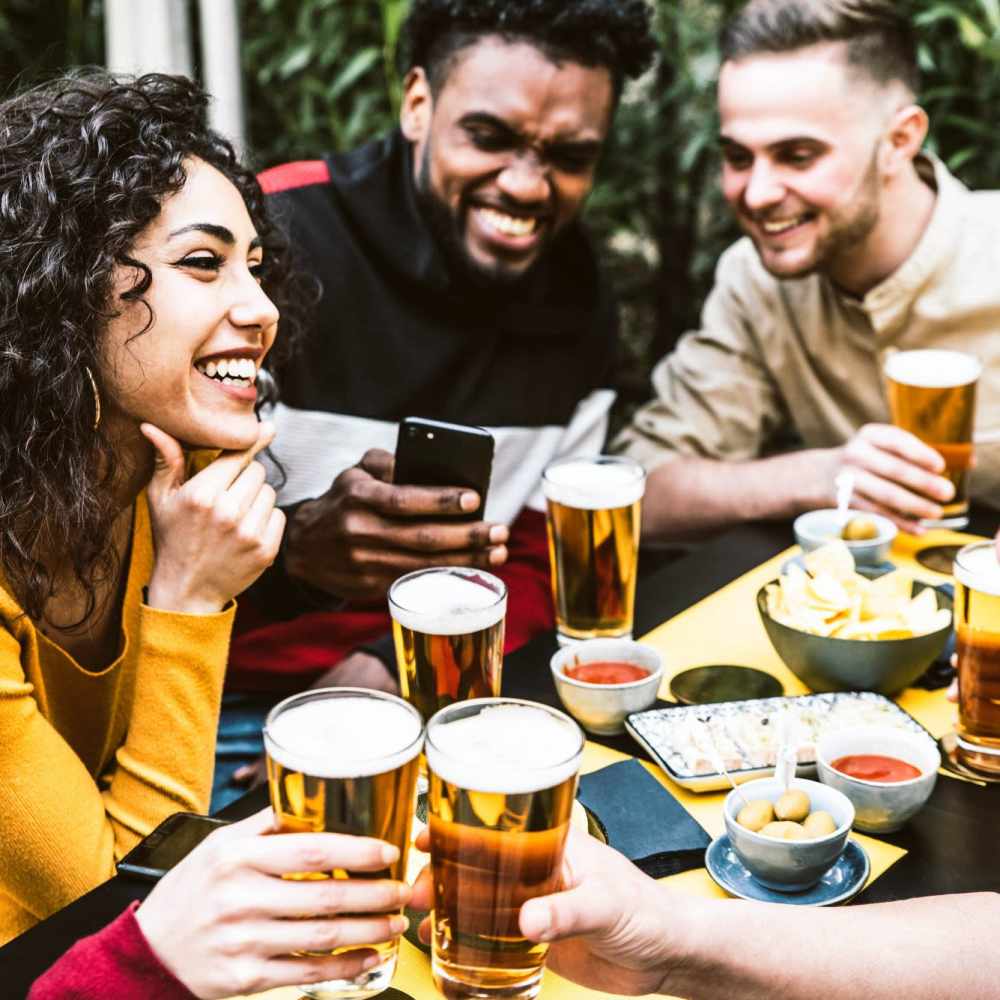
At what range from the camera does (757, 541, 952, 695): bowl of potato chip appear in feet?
5.07

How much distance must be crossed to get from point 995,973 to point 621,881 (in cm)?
40

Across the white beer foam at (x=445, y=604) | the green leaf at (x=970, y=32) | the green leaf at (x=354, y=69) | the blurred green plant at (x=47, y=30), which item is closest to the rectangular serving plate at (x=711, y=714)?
the white beer foam at (x=445, y=604)

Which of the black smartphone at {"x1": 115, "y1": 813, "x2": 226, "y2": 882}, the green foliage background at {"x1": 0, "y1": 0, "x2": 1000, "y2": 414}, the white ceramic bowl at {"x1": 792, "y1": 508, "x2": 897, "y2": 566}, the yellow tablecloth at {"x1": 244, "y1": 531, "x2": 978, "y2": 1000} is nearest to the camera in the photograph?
the yellow tablecloth at {"x1": 244, "y1": 531, "x2": 978, "y2": 1000}

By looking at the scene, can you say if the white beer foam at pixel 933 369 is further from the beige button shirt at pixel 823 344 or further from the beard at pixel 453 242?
the beard at pixel 453 242

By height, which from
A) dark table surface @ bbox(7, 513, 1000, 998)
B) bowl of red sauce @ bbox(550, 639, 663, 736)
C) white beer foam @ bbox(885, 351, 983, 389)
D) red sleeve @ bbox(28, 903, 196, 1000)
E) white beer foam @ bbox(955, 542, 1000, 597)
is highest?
white beer foam @ bbox(885, 351, 983, 389)

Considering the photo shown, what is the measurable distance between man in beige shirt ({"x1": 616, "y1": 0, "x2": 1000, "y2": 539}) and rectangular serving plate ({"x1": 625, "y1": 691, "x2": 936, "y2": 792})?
2.75ft

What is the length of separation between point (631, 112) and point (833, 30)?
1.66 meters

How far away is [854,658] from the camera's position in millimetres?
1546

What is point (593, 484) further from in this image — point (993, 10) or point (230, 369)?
point (993, 10)

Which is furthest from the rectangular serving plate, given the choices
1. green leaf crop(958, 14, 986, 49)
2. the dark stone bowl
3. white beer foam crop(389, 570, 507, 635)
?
green leaf crop(958, 14, 986, 49)

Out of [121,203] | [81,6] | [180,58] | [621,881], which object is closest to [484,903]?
[621,881]

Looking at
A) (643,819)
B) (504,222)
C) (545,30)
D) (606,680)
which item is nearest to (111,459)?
(606,680)

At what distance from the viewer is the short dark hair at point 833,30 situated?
2557 millimetres

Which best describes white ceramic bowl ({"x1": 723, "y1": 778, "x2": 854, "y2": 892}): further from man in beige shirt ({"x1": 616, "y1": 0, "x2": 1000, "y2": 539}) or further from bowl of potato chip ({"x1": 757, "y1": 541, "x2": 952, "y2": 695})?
man in beige shirt ({"x1": 616, "y1": 0, "x2": 1000, "y2": 539})
